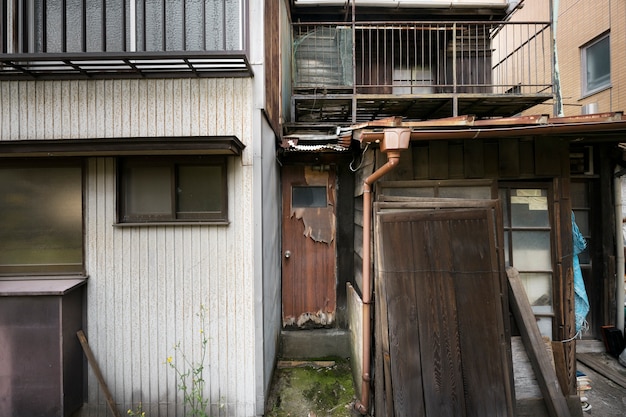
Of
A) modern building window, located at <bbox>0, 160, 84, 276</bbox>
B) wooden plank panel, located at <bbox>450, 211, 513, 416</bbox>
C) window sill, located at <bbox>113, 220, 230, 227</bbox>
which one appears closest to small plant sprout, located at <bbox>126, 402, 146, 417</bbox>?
modern building window, located at <bbox>0, 160, 84, 276</bbox>

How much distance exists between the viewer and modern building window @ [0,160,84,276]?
3.42 m

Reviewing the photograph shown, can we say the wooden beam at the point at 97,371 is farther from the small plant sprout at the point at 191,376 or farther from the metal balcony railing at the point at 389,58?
the metal balcony railing at the point at 389,58

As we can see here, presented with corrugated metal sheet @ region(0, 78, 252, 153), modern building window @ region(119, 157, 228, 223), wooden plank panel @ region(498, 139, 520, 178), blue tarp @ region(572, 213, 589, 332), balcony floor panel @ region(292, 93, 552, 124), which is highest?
balcony floor panel @ region(292, 93, 552, 124)

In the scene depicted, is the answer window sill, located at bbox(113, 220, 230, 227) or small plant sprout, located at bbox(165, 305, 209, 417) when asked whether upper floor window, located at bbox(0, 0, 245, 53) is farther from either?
small plant sprout, located at bbox(165, 305, 209, 417)

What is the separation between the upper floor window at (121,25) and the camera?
332 centimetres

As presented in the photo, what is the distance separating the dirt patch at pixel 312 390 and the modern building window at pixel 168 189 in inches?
98.1

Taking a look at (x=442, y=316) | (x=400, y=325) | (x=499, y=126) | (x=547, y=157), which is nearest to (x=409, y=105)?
(x=547, y=157)

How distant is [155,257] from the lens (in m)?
3.39

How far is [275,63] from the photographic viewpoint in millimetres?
4426

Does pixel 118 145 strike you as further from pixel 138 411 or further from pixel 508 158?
pixel 508 158

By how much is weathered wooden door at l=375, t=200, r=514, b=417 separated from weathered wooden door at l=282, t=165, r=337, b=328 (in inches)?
64.5

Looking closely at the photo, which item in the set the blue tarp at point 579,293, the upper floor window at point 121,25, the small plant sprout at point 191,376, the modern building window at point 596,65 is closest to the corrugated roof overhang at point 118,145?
the upper floor window at point 121,25

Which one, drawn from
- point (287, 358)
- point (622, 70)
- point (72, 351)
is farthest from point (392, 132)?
point (622, 70)

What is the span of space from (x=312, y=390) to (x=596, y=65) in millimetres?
10263
